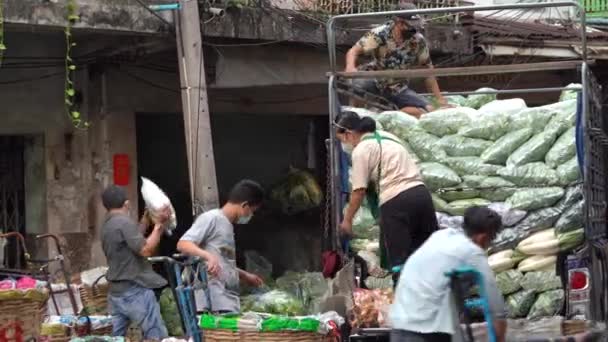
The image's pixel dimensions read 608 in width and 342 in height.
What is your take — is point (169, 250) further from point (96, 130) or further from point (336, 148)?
point (336, 148)

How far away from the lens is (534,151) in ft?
24.6

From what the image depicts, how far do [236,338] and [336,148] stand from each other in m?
1.77

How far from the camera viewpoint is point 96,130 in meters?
12.0

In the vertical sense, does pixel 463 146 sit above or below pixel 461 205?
above

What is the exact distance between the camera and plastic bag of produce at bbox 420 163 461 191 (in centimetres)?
758

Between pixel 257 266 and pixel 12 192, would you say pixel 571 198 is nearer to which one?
pixel 257 266

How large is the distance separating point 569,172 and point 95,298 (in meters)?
4.58

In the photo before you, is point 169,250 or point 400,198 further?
point 169,250

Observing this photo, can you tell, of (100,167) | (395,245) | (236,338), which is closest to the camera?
(236,338)

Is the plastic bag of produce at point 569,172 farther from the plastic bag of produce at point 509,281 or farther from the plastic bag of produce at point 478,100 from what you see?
the plastic bag of produce at point 478,100

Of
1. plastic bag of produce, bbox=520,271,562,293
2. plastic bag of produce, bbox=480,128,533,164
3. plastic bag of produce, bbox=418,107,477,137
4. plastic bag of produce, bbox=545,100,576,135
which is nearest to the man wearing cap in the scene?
plastic bag of produce, bbox=418,107,477,137

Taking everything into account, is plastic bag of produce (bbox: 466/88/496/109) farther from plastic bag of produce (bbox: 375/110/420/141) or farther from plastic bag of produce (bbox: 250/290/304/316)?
plastic bag of produce (bbox: 250/290/304/316)

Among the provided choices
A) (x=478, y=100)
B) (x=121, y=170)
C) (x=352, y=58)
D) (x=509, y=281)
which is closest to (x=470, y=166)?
(x=509, y=281)

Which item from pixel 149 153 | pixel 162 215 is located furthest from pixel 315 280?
pixel 149 153
